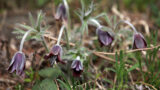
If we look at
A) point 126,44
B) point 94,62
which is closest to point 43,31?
point 94,62

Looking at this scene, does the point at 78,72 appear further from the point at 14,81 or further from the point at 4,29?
the point at 4,29

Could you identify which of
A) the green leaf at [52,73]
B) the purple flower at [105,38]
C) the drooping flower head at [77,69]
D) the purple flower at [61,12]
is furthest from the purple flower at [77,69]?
the purple flower at [61,12]

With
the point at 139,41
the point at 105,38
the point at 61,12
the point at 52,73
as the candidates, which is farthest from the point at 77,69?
the point at 61,12

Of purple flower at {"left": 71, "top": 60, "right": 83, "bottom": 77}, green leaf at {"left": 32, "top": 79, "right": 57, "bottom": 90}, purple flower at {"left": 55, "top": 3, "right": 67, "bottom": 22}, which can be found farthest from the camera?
purple flower at {"left": 55, "top": 3, "right": 67, "bottom": 22}

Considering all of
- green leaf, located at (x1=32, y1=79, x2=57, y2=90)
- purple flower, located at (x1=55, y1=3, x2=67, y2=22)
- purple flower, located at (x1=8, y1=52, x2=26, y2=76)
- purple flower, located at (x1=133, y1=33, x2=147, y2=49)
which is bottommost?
green leaf, located at (x1=32, y1=79, x2=57, y2=90)

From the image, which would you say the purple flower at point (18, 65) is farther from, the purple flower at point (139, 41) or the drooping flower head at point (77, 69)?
the purple flower at point (139, 41)

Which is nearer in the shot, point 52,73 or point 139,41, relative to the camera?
point 52,73

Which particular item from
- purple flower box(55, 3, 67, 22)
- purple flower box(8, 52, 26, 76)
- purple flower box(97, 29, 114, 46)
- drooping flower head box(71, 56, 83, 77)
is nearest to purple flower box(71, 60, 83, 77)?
drooping flower head box(71, 56, 83, 77)

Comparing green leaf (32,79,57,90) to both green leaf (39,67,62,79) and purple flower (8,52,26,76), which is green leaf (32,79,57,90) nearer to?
green leaf (39,67,62,79)

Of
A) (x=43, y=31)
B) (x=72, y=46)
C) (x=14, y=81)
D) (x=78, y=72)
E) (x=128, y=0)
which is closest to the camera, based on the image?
(x=78, y=72)

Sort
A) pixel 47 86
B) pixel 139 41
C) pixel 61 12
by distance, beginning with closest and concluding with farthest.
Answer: pixel 47 86 < pixel 139 41 < pixel 61 12

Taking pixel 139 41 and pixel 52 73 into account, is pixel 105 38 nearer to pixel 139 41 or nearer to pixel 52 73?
pixel 139 41
